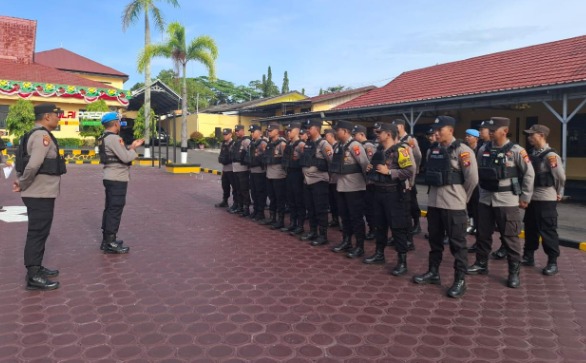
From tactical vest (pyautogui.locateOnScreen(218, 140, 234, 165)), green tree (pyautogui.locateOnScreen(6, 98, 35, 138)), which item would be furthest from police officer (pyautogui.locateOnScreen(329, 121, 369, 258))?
green tree (pyautogui.locateOnScreen(6, 98, 35, 138))

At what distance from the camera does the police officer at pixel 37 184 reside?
4.27 metres

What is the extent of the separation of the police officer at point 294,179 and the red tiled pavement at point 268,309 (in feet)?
2.57

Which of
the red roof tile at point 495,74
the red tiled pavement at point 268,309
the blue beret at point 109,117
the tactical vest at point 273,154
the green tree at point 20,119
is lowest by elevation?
the red tiled pavement at point 268,309

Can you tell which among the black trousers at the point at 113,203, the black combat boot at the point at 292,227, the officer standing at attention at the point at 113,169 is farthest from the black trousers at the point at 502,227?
the black trousers at the point at 113,203

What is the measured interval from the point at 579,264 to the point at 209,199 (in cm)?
774

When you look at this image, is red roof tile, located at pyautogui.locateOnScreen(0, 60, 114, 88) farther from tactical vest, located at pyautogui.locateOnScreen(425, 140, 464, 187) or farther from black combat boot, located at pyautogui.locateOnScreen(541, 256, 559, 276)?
black combat boot, located at pyautogui.locateOnScreen(541, 256, 559, 276)

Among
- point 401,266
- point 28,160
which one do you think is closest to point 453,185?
point 401,266

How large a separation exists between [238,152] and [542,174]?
5138 millimetres

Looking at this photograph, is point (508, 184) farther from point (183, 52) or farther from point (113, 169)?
point (183, 52)

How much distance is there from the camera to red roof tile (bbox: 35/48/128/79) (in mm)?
38312

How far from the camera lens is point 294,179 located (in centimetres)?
700

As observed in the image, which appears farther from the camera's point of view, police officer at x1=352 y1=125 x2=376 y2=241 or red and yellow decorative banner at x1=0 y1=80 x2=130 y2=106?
red and yellow decorative banner at x1=0 y1=80 x2=130 y2=106

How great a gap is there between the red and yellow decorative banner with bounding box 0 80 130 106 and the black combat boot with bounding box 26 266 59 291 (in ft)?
77.8

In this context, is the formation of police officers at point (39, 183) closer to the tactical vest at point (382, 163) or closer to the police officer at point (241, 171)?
the tactical vest at point (382, 163)
